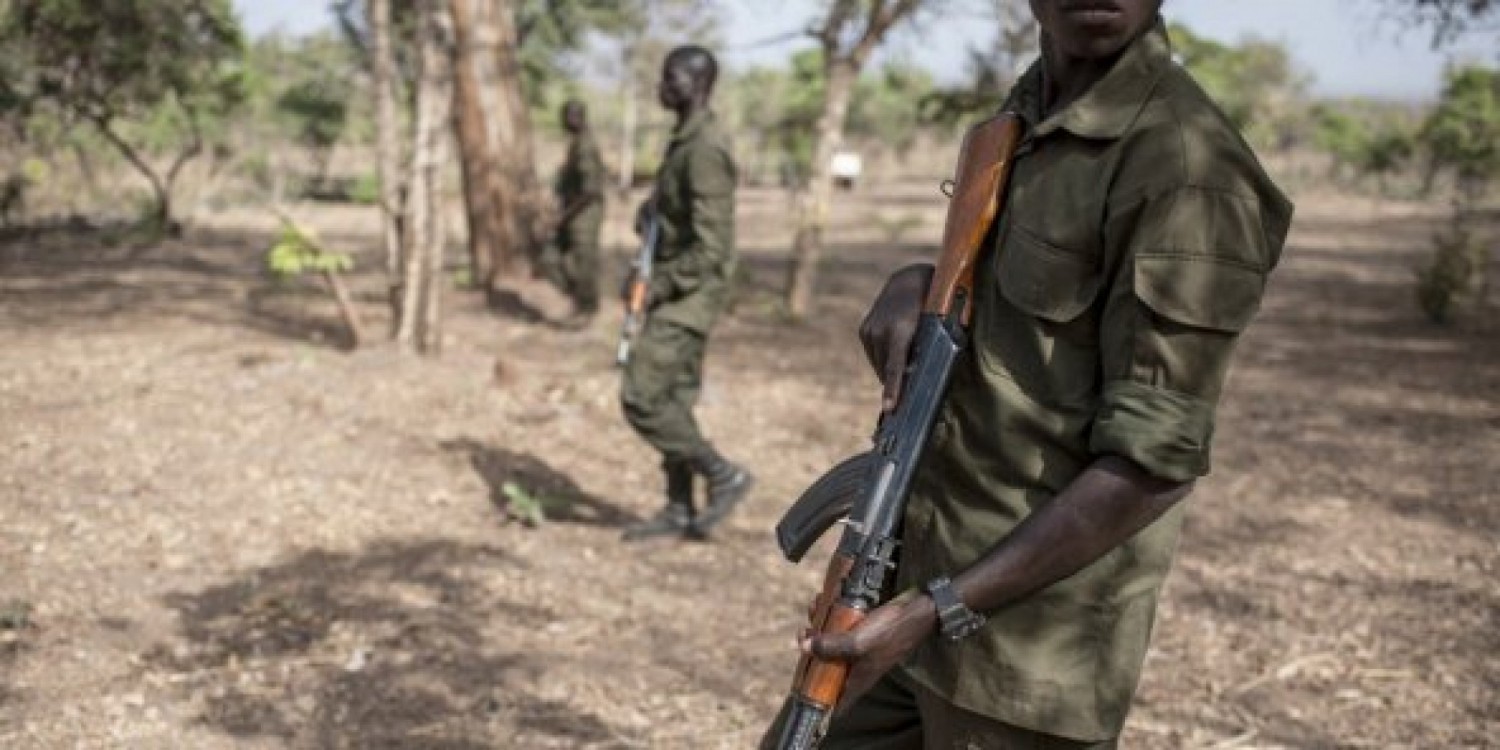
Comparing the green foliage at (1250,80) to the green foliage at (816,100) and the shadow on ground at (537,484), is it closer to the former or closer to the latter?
the green foliage at (816,100)

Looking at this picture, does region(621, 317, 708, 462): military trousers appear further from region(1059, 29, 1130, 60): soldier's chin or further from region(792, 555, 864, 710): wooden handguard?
region(1059, 29, 1130, 60): soldier's chin

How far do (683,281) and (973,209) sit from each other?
3.26 meters

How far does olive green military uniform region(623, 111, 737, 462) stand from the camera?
15.4 ft

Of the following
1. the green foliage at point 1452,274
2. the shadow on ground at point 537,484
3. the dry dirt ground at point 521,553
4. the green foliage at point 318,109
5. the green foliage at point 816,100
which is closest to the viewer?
the dry dirt ground at point 521,553

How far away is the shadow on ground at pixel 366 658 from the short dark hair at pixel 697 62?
2.03 metres

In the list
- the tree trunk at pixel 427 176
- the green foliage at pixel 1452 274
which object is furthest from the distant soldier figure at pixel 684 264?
the green foliage at pixel 1452 274

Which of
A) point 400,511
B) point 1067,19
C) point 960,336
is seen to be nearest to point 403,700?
point 400,511

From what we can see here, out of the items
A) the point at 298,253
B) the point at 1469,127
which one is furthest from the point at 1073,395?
Answer: the point at 1469,127

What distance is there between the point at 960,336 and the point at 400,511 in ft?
13.6

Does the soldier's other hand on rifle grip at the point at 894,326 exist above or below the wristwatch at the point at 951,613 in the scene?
above

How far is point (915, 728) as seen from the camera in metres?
1.77

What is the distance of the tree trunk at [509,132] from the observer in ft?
32.1

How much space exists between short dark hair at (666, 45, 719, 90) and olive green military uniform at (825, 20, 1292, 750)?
10.7 feet

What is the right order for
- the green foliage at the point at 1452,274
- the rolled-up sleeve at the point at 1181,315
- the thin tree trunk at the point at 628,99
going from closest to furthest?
the rolled-up sleeve at the point at 1181,315 < the green foliage at the point at 1452,274 < the thin tree trunk at the point at 628,99
